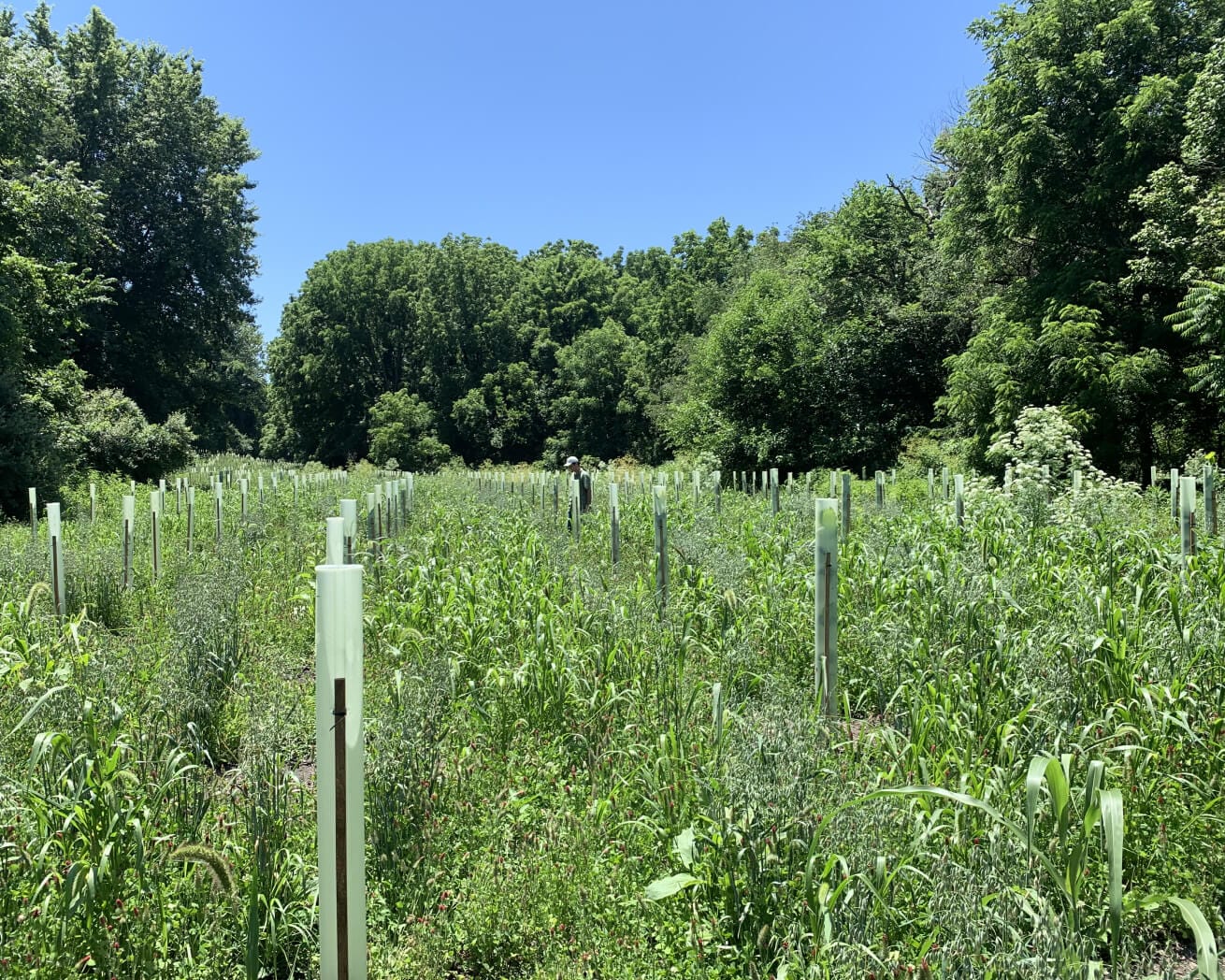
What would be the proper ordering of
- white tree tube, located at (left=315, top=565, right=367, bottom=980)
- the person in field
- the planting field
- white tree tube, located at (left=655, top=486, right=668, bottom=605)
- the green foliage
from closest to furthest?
white tree tube, located at (left=315, top=565, right=367, bottom=980) → the planting field → white tree tube, located at (left=655, top=486, right=668, bottom=605) → the person in field → the green foliage

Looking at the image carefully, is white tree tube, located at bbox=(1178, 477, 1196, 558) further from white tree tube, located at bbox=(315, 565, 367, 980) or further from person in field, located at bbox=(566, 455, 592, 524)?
person in field, located at bbox=(566, 455, 592, 524)

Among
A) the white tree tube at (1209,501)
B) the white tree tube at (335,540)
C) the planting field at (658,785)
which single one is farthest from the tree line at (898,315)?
the white tree tube at (335,540)

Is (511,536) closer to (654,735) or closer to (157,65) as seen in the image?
(654,735)

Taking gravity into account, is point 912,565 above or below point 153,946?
above

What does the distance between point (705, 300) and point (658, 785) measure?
40212mm

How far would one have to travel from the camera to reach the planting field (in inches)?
83.5

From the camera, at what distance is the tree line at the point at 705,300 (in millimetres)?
16281

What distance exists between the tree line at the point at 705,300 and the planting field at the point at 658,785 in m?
13.1

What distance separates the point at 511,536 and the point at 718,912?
632 cm

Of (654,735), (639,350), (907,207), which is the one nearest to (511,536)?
(654,735)

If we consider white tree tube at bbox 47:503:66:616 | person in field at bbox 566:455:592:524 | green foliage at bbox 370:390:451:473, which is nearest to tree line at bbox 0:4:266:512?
green foliage at bbox 370:390:451:473

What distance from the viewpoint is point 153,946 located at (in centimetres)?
213

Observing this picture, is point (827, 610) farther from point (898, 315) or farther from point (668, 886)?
point (898, 315)

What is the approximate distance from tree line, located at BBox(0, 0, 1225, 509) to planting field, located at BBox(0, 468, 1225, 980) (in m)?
13.1
